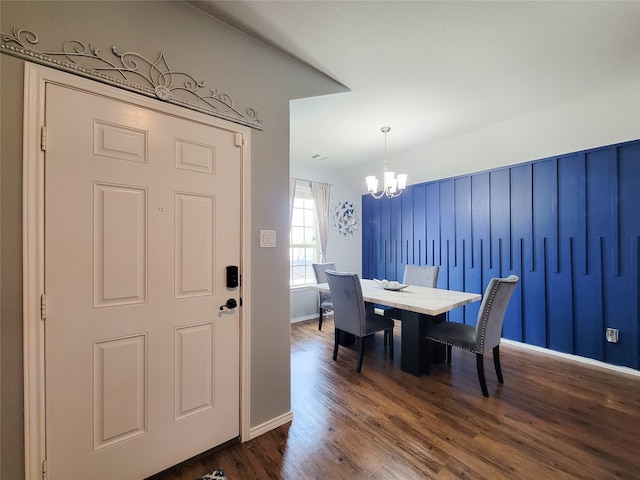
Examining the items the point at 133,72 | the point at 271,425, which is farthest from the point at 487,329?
the point at 133,72

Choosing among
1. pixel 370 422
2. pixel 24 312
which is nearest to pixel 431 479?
pixel 370 422

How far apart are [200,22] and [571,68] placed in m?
2.92

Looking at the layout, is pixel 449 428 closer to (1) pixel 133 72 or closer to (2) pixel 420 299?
(2) pixel 420 299

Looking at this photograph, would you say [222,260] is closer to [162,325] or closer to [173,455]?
[162,325]

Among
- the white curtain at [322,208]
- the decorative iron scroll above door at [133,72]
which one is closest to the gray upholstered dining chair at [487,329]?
the decorative iron scroll above door at [133,72]

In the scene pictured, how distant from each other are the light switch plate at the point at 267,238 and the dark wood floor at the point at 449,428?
4.17 ft

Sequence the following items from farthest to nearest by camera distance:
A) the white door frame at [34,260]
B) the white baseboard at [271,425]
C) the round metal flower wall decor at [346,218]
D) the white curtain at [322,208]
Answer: the round metal flower wall decor at [346,218] < the white curtain at [322,208] < the white baseboard at [271,425] < the white door frame at [34,260]

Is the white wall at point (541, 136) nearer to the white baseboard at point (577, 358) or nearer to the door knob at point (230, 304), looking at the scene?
the white baseboard at point (577, 358)

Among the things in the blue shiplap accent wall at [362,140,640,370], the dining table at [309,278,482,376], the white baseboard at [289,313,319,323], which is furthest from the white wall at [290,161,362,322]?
the dining table at [309,278,482,376]

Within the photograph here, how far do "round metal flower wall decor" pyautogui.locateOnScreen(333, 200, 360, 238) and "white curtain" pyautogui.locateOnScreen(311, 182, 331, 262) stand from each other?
306mm

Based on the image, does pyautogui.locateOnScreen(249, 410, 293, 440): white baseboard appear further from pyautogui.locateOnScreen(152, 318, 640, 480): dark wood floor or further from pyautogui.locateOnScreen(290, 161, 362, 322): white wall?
pyautogui.locateOnScreen(290, 161, 362, 322): white wall

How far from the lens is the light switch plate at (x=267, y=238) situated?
1.85m

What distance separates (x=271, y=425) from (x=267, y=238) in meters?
1.29

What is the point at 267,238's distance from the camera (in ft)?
6.15
